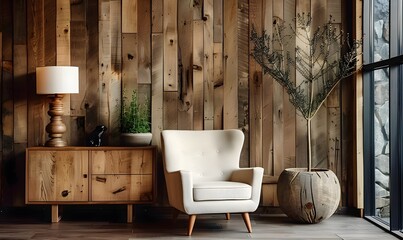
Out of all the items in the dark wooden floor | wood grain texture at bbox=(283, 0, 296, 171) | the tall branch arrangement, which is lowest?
the dark wooden floor

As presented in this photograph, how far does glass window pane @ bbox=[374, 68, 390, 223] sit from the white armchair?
1.21 meters

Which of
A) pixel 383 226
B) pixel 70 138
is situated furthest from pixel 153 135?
pixel 383 226

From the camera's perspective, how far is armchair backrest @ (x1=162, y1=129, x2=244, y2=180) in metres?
5.85

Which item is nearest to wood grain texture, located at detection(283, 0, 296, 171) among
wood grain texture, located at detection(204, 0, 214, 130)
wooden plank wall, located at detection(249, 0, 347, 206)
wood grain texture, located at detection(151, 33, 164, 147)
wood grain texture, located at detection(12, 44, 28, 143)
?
wooden plank wall, located at detection(249, 0, 347, 206)

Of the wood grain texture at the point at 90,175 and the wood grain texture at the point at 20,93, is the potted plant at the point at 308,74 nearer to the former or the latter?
the wood grain texture at the point at 90,175

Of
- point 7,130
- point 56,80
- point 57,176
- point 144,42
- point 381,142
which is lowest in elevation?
point 57,176

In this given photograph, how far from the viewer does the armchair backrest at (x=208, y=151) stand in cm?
585

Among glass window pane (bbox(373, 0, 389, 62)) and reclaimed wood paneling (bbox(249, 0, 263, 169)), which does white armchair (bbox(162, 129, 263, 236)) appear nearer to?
reclaimed wood paneling (bbox(249, 0, 263, 169))

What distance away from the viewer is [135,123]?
5.97m

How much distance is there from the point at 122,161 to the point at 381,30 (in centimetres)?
274

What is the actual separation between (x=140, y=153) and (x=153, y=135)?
468mm

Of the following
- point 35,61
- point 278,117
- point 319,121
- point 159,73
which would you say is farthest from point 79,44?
point 319,121

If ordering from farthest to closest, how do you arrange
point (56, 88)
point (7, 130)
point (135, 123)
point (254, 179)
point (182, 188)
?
point (7, 130)
point (135, 123)
point (56, 88)
point (254, 179)
point (182, 188)

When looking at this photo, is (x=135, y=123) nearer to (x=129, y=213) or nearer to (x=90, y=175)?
(x=90, y=175)
